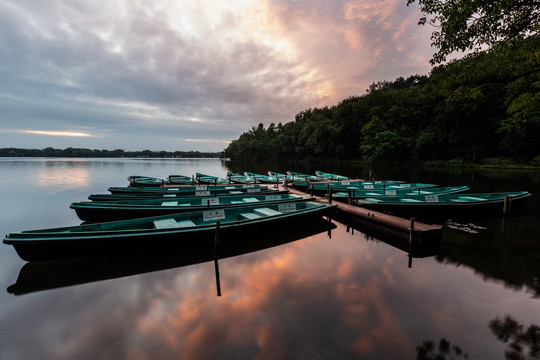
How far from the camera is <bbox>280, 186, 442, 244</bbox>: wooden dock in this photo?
357 inches

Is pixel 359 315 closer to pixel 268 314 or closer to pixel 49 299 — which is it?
pixel 268 314

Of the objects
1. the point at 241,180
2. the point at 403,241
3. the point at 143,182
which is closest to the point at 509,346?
the point at 403,241

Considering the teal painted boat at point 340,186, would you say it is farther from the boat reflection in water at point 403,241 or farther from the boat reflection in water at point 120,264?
the boat reflection in water at point 120,264

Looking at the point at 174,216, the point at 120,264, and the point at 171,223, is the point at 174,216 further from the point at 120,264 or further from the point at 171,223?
the point at 120,264

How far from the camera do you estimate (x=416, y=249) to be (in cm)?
912

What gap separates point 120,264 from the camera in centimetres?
794

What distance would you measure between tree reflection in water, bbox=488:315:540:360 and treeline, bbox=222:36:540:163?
1416 centimetres

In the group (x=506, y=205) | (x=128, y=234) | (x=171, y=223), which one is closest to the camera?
(x=128, y=234)

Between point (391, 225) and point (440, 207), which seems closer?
point (391, 225)

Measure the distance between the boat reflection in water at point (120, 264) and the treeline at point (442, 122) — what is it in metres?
15.5

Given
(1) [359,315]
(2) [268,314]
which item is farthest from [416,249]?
(2) [268,314]

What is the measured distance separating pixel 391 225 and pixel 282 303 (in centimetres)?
654

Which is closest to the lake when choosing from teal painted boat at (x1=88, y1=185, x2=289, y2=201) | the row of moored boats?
the row of moored boats

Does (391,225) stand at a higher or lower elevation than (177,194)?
lower
